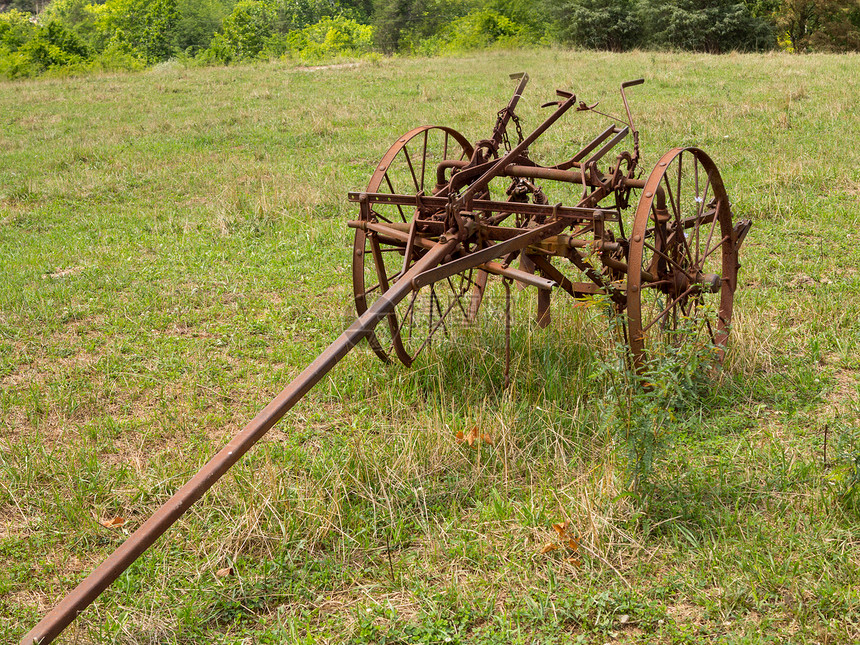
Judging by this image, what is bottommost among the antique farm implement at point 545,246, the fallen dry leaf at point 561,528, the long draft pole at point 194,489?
the fallen dry leaf at point 561,528

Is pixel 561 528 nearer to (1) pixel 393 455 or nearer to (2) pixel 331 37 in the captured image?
(1) pixel 393 455

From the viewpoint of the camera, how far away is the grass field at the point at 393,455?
9.11 ft

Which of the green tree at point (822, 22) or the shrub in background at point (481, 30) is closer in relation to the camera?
the shrub in background at point (481, 30)

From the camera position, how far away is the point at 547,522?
313cm

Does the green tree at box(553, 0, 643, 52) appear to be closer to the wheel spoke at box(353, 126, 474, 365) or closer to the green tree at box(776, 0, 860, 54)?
the green tree at box(776, 0, 860, 54)

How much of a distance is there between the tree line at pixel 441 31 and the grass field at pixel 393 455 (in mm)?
15934

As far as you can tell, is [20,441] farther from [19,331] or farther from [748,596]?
[748,596]

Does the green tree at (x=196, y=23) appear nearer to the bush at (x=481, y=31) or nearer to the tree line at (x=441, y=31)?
the tree line at (x=441, y=31)

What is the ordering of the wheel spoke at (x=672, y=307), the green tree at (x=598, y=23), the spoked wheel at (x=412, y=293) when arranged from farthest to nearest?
the green tree at (x=598, y=23) → the spoked wheel at (x=412, y=293) → the wheel spoke at (x=672, y=307)

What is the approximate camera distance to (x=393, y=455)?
3.58 metres

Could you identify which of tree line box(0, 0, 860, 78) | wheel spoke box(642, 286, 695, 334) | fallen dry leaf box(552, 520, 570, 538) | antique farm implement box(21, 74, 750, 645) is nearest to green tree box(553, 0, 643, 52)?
tree line box(0, 0, 860, 78)

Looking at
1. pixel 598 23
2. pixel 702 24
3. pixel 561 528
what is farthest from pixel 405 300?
pixel 702 24

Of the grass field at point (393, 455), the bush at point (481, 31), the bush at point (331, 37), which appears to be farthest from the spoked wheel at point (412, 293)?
the bush at point (331, 37)

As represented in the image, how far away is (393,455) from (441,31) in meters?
33.0
